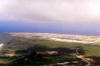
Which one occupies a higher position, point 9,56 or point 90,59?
point 9,56

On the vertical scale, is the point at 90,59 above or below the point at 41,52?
below

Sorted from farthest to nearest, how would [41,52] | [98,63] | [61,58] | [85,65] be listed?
1. [41,52]
2. [61,58]
3. [98,63]
4. [85,65]

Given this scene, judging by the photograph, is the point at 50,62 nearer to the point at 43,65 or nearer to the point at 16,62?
the point at 43,65

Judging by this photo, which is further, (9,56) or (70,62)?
(9,56)

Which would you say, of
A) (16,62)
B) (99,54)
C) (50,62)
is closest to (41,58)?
(50,62)

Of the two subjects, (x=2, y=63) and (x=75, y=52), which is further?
(x=75, y=52)

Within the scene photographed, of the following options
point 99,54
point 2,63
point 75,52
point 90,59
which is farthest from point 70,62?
point 2,63

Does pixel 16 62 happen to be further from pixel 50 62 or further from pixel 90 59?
pixel 90 59

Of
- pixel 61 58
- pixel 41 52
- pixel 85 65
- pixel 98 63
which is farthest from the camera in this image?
pixel 41 52

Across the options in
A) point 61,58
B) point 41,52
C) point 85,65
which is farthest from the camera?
point 41,52
